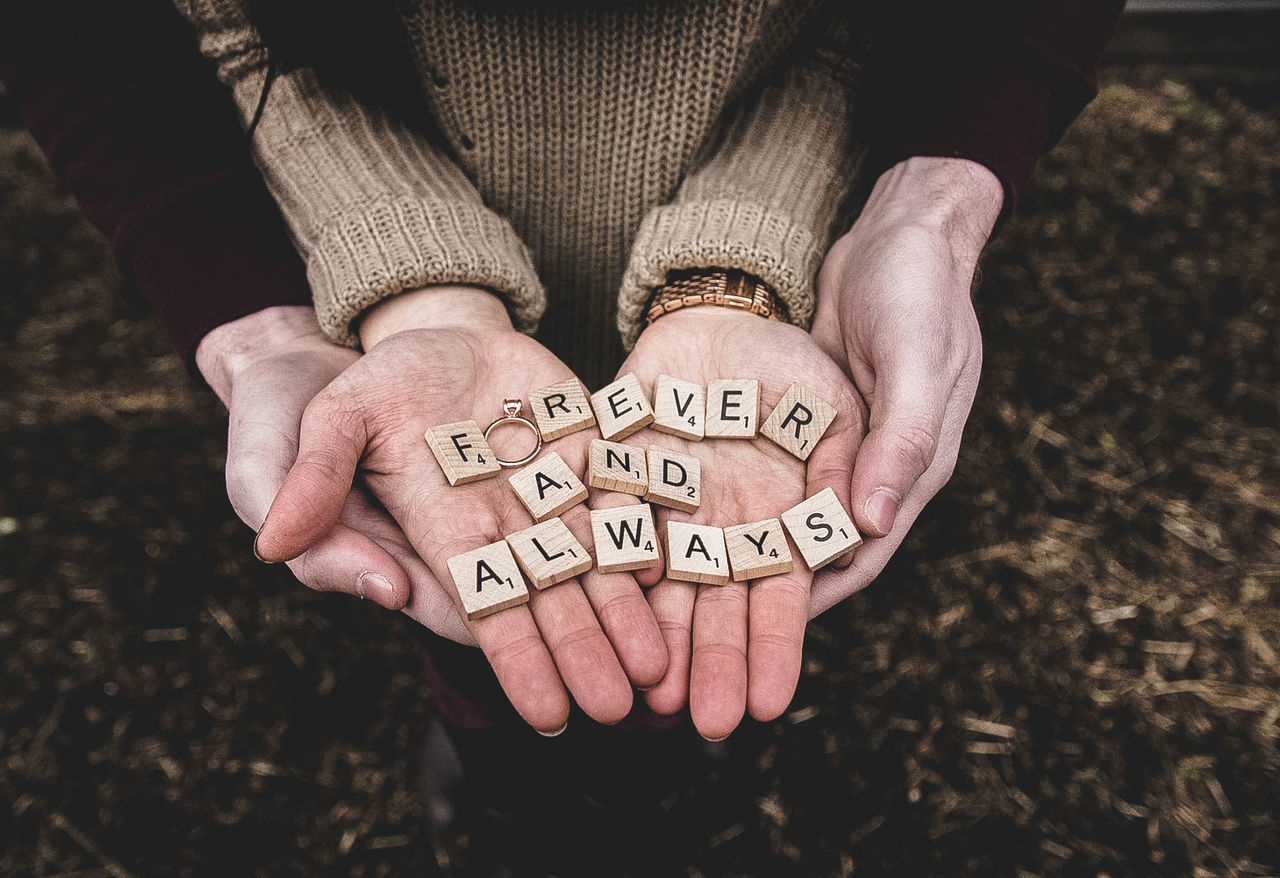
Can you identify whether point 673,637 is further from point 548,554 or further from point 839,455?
point 839,455

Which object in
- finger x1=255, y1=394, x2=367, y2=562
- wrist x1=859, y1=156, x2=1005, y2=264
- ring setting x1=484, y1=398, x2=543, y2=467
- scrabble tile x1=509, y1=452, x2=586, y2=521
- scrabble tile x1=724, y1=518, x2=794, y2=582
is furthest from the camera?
wrist x1=859, y1=156, x2=1005, y2=264

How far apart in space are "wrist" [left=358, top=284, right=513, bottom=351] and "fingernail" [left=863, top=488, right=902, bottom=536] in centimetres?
102

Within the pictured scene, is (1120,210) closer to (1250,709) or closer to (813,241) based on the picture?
(1250,709)

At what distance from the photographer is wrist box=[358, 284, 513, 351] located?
220 cm

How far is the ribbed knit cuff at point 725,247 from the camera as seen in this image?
222 centimetres

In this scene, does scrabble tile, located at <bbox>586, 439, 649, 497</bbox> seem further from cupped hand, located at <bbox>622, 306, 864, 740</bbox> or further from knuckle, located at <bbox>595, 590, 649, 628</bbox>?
knuckle, located at <bbox>595, 590, 649, 628</bbox>

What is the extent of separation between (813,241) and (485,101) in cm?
92

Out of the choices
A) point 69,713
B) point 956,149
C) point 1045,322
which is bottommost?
point 69,713

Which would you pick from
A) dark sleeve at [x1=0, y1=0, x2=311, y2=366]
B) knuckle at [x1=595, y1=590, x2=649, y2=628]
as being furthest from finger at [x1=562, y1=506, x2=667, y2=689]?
dark sleeve at [x1=0, y1=0, x2=311, y2=366]

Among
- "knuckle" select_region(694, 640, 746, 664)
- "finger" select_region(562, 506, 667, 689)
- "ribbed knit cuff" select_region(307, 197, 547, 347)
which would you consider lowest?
"knuckle" select_region(694, 640, 746, 664)

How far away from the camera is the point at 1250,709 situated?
9.71 feet

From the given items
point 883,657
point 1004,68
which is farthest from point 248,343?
point 883,657

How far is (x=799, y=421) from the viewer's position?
6.77ft

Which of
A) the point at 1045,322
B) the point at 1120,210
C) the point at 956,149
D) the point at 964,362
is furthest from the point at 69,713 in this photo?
the point at 1120,210
